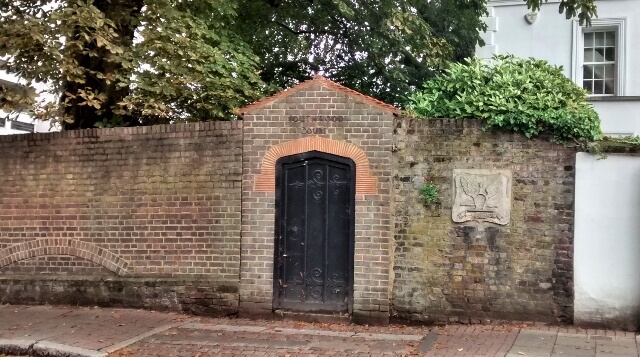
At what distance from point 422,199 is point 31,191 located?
5.73 m

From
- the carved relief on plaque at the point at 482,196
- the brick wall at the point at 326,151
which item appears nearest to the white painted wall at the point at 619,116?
the carved relief on plaque at the point at 482,196

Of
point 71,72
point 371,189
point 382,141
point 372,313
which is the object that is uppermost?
point 71,72

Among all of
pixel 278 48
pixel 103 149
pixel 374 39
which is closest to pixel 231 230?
pixel 103 149

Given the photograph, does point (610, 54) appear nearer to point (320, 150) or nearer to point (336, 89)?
point (336, 89)

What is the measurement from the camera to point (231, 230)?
8.95 meters

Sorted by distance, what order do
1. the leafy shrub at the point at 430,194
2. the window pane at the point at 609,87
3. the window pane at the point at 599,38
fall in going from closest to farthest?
the leafy shrub at the point at 430,194 → the window pane at the point at 609,87 → the window pane at the point at 599,38

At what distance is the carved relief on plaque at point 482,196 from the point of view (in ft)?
26.8

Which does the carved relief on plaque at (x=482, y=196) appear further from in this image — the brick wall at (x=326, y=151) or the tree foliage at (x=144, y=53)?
the tree foliage at (x=144, y=53)

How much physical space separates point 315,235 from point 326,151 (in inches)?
43.8

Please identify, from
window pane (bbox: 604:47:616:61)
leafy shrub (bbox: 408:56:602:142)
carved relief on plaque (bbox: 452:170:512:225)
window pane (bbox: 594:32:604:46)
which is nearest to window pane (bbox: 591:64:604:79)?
window pane (bbox: 604:47:616:61)

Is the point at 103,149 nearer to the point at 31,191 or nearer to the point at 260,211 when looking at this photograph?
the point at 31,191

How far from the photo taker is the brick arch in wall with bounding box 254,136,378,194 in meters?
8.55

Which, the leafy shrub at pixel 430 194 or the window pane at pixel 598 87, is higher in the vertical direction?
the window pane at pixel 598 87

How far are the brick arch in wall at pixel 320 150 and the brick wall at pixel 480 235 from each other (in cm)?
39
